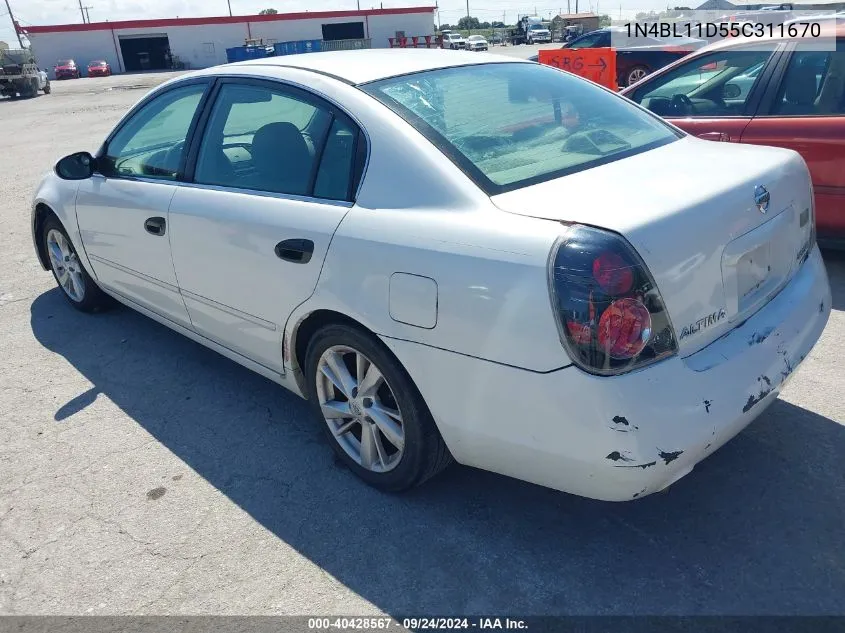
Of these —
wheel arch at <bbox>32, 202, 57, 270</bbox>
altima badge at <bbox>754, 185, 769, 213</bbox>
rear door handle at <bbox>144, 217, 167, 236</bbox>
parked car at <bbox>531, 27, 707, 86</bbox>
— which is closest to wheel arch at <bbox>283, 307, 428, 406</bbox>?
rear door handle at <bbox>144, 217, 167, 236</bbox>

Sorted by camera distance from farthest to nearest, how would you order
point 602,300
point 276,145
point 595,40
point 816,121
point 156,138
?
point 595,40 < point 816,121 < point 156,138 < point 276,145 < point 602,300

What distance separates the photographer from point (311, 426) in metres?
3.54

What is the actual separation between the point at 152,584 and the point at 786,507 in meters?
2.34

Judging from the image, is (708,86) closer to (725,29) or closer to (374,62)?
(374,62)

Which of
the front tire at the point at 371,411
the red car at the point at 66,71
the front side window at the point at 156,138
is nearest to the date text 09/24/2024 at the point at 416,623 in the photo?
the front tire at the point at 371,411

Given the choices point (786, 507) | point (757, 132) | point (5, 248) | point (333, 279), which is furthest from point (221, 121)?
point (5, 248)

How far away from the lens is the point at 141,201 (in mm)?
3807

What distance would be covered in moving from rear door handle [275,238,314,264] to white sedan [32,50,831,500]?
0.01 metres

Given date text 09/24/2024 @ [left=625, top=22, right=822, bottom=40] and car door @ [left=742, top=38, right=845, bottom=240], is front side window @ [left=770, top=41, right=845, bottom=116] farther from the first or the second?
date text 09/24/2024 @ [left=625, top=22, right=822, bottom=40]

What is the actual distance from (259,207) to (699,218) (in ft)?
5.83

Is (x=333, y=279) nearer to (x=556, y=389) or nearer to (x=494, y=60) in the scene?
(x=556, y=389)

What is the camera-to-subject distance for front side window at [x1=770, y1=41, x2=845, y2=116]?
481 cm

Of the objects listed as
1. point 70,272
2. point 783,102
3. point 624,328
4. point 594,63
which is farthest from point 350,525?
point 594,63

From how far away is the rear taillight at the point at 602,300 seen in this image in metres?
2.10
